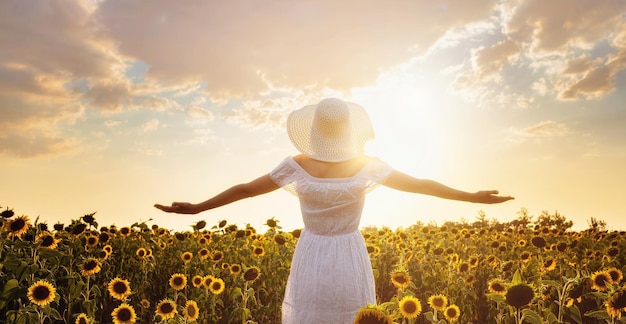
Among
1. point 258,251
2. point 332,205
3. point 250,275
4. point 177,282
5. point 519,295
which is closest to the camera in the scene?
point 332,205

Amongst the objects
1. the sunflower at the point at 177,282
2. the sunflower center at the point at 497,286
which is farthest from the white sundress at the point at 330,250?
the sunflower at the point at 177,282

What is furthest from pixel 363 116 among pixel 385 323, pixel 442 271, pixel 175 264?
pixel 175 264

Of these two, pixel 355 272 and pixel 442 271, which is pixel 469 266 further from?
pixel 355 272

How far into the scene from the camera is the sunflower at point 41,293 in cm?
553

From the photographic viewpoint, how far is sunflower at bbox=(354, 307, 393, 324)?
2400 millimetres

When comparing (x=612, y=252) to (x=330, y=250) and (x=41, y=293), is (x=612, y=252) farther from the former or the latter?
(x=41, y=293)

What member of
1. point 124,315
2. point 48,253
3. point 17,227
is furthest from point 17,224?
point 124,315

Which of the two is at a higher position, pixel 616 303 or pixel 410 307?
pixel 616 303

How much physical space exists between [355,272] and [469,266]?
480 centimetres

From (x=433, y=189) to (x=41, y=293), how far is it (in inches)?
166

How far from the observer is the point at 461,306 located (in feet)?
25.1

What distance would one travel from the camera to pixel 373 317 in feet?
7.91

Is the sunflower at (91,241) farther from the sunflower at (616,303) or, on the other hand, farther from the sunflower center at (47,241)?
the sunflower at (616,303)

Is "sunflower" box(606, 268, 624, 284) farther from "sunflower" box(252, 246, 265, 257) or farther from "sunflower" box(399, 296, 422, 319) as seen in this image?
"sunflower" box(252, 246, 265, 257)
